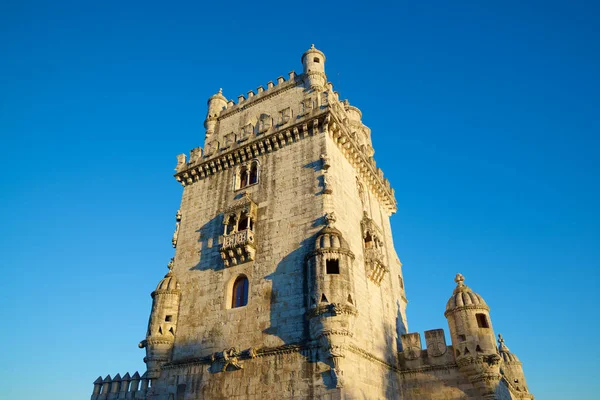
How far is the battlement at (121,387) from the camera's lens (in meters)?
22.2

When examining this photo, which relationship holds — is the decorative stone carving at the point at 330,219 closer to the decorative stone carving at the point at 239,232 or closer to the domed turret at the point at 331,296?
the domed turret at the point at 331,296

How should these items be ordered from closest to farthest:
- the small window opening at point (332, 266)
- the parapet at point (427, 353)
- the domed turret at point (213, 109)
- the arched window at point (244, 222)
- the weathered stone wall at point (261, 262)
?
the small window opening at point (332, 266), the weathered stone wall at point (261, 262), the parapet at point (427, 353), the arched window at point (244, 222), the domed turret at point (213, 109)

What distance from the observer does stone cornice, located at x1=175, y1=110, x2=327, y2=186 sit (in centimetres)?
2457

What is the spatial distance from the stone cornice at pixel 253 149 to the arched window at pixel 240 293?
26.7 feet

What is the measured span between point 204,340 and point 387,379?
9790mm

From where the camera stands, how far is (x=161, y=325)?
23.1m

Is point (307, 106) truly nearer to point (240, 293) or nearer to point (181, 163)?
point (181, 163)

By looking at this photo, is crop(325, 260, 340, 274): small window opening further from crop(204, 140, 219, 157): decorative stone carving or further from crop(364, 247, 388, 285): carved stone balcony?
crop(204, 140, 219, 157): decorative stone carving

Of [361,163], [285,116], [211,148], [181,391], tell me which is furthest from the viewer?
[211,148]

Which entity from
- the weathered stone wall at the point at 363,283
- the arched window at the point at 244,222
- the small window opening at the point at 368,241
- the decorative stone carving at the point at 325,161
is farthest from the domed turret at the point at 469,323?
the arched window at the point at 244,222

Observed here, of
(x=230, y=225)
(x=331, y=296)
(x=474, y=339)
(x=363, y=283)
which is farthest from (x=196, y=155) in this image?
(x=474, y=339)

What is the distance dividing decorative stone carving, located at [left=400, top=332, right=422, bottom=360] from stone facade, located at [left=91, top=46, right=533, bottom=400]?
7 cm

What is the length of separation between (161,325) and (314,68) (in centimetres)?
1914

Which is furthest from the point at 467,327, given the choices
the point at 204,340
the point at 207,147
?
the point at 207,147
